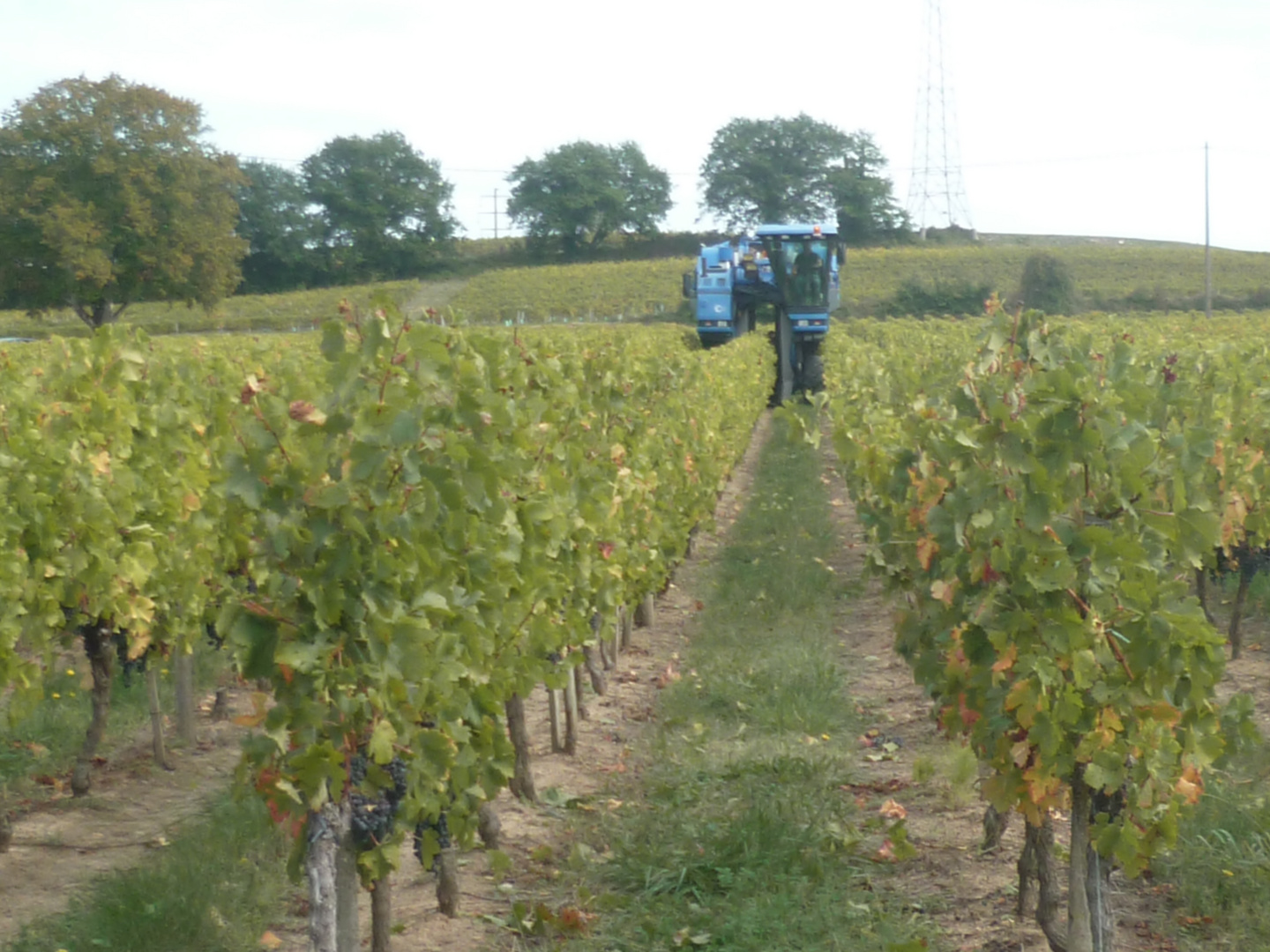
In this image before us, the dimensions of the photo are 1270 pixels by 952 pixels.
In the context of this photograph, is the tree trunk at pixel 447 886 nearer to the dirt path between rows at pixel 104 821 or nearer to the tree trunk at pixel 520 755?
the tree trunk at pixel 520 755

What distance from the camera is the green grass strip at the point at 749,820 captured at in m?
4.27

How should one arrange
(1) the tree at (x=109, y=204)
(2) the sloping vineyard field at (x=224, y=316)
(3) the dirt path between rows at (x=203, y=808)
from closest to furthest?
(3) the dirt path between rows at (x=203, y=808) → (1) the tree at (x=109, y=204) → (2) the sloping vineyard field at (x=224, y=316)

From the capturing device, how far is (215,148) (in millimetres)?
49500

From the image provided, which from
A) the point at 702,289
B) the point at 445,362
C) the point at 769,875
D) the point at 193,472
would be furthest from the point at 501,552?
the point at 702,289

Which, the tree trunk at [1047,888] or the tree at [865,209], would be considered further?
the tree at [865,209]

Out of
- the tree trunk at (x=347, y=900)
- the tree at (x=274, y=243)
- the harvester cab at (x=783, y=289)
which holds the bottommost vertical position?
the tree trunk at (x=347, y=900)

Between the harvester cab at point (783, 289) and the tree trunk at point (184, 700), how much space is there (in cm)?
1729

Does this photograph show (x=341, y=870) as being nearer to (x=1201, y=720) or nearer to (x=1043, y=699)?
(x=1043, y=699)

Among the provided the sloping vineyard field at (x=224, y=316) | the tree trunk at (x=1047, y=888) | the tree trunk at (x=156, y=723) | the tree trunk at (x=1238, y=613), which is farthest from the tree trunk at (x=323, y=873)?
the sloping vineyard field at (x=224, y=316)

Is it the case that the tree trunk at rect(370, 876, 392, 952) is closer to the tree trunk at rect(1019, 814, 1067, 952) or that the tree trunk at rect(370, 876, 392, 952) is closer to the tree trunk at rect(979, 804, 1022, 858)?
the tree trunk at rect(1019, 814, 1067, 952)

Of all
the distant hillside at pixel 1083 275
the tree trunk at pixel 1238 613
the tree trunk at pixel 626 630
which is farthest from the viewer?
the distant hillside at pixel 1083 275

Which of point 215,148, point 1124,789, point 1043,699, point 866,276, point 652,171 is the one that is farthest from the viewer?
point 652,171

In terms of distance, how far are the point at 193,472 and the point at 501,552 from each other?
253cm

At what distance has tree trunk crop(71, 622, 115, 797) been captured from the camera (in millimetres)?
5859
